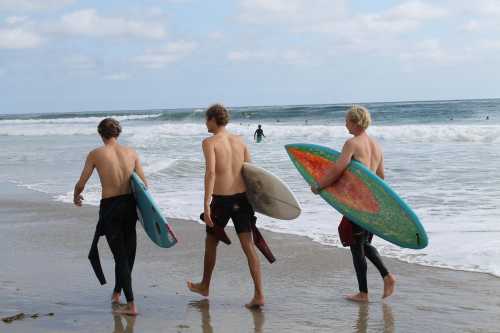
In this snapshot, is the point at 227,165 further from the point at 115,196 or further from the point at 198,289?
the point at 198,289

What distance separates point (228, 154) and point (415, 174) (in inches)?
325

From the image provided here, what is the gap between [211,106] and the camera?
4.35 metres

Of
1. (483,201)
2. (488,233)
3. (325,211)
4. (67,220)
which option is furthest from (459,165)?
(67,220)

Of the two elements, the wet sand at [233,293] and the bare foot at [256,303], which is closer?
the wet sand at [233,293]

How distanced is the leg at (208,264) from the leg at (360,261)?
940mm

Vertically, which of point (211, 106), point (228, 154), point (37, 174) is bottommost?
point (37, 174)

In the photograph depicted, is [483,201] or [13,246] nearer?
[13,246]

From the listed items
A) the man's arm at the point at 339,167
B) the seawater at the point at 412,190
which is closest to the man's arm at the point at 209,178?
the man's arm at the point at 339,167

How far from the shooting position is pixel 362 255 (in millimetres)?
4465

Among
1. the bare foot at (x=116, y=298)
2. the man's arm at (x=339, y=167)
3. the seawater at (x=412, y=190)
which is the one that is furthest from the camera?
the seawater at (x=412, y=190)

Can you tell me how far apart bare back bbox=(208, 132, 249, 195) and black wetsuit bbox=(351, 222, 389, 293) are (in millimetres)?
838

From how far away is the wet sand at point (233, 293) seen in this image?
4.03 meters

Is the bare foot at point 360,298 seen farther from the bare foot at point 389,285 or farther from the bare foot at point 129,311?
the bare foot at point 129,311

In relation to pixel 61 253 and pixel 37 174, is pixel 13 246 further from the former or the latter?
pixel 37 174
